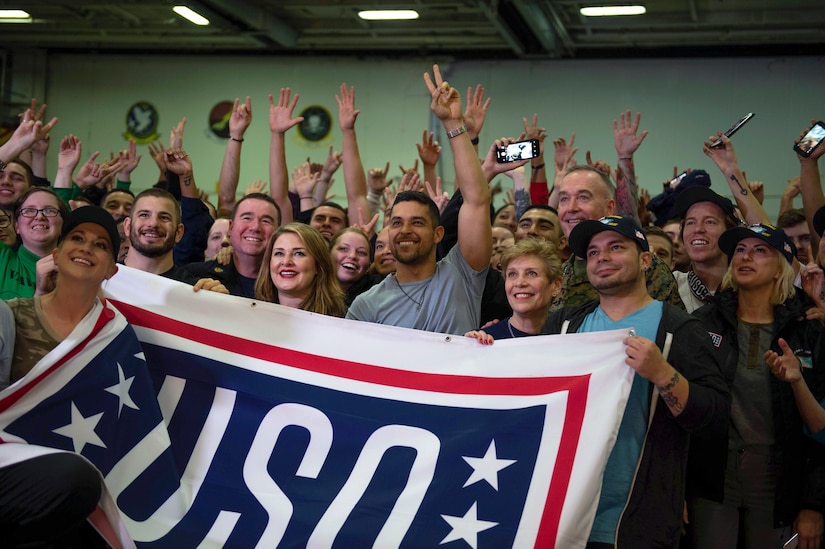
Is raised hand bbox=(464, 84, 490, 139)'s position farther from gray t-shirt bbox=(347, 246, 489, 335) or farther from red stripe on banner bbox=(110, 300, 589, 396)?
red stripe on banner bbox=(110, 300, 589, 396)

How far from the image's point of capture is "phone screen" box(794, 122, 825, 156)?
16.8 feet

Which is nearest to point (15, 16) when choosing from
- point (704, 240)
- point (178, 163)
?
point (178, 163)

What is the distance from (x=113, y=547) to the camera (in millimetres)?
3207

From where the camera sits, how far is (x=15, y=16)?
12.1 metres

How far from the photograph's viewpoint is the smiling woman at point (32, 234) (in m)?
4.59

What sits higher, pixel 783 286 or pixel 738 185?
pixel 738 185

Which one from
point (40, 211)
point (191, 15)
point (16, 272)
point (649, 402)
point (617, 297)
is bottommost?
point (649, 402)

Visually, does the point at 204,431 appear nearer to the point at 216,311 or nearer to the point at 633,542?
the point at 216,311

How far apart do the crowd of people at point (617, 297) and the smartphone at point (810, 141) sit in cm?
4

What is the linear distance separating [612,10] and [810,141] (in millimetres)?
5259

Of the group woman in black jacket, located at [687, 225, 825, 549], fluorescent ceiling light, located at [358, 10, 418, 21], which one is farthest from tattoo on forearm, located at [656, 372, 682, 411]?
fluorescent ceiling light, located at [358, 10, 418, 21]

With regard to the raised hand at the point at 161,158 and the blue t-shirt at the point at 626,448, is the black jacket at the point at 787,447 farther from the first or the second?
the raised hand at the point at 161,158

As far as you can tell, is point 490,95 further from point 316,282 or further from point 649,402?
point 649,402

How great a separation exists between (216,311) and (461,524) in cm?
146
